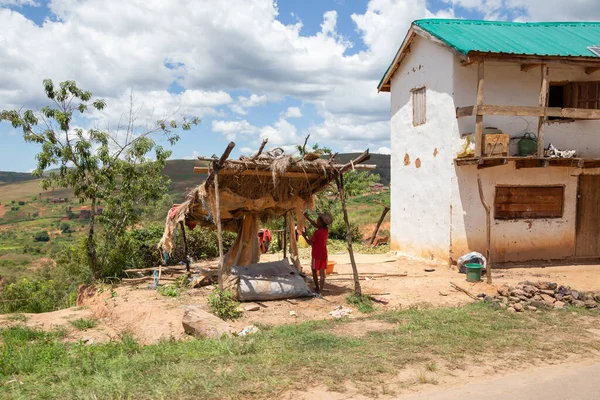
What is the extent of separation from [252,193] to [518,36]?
9433 millimetres

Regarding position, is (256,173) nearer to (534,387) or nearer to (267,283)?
(267,283)

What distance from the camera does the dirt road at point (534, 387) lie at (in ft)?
15.0

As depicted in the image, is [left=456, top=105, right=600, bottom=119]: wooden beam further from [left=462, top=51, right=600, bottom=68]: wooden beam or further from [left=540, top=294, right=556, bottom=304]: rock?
[left=540, top=294, right=556, bottom=304]: rock

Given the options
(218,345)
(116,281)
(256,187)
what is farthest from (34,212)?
(218,345)

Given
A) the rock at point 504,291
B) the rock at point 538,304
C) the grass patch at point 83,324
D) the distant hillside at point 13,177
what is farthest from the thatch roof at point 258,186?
the distant hillside at point 13,177

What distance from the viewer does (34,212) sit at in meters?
54.0

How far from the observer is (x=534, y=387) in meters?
4.82

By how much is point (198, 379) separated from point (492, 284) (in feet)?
26.1

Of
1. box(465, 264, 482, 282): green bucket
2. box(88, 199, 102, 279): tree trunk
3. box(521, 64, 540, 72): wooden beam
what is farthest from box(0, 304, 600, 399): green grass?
box(521, 64, 540, 72): wooden beam

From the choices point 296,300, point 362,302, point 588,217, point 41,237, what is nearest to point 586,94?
Answer: point 588,217

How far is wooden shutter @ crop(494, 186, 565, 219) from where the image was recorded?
13453 millimetres

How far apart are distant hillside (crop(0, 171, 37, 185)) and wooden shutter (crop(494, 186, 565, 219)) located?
262 ft

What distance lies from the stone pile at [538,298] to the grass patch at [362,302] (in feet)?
6.98

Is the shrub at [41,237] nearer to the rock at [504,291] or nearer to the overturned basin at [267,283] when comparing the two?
the overturned basin at [267,283]
